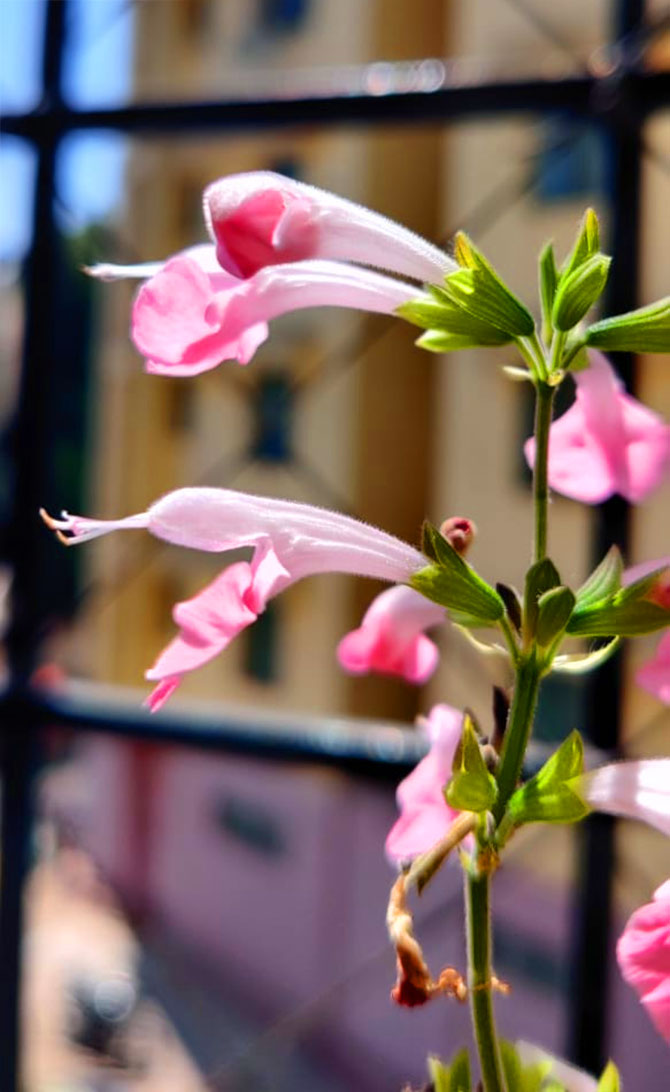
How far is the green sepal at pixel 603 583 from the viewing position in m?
0.21

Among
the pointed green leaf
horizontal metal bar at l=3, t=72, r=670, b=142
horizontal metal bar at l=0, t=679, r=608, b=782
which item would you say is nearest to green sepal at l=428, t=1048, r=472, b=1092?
the pointed green leaf

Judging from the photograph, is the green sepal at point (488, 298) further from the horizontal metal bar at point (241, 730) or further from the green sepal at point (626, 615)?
the horizontal metal bar at point (241, 730)

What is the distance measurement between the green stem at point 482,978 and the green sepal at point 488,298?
0.32 ft

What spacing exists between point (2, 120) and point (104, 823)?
406cm

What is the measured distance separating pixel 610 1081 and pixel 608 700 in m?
0.55

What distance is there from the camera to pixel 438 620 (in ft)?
0.86

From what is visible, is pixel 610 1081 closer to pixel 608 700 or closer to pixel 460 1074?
pixel 460 1074

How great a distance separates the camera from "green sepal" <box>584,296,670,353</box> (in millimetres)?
206

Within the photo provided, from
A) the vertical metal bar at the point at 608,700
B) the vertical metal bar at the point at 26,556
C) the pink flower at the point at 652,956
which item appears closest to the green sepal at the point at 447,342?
the pink flower at the point at 652,956

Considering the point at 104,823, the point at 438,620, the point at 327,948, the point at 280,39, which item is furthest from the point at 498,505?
the point at 438,620

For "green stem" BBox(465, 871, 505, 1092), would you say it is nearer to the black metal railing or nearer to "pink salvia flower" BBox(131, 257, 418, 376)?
"pink salvia flower" BBox(131, 257, 418, 376)

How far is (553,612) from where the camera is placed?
20 cm

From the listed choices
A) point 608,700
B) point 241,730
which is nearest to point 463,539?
point 608,700

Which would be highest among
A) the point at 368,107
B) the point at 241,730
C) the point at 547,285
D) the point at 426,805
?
the point at 368,107
